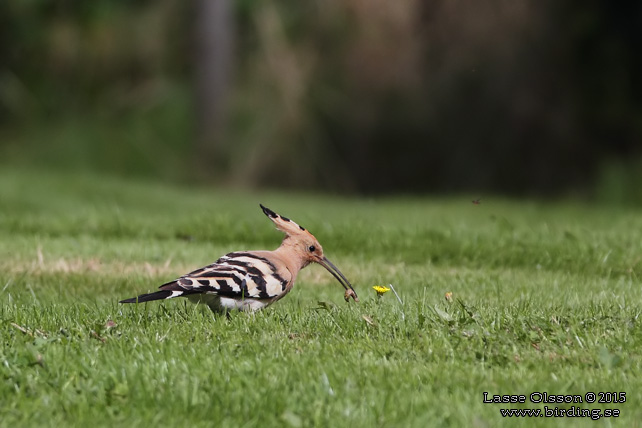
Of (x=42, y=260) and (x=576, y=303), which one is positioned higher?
(x=576, y=303)

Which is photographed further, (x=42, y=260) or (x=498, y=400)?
(x=42, y=260)

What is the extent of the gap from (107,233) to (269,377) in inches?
239

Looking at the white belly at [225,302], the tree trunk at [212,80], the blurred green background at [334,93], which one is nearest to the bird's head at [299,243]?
the white belly at [225,302]

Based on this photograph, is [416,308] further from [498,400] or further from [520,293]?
[498,400]

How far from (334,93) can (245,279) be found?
52.4ft

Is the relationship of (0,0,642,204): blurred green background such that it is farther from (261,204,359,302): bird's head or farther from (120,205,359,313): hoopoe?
(120,205,359,313): hoopoe

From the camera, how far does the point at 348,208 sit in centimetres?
1539

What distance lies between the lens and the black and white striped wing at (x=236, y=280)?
5031 mm

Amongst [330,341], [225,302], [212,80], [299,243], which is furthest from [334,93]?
[330,341]

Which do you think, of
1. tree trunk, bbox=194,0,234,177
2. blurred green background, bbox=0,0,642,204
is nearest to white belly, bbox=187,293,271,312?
blurred green background, bbox=0,0,642,204

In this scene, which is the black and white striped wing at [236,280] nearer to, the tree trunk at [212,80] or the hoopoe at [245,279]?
the hoopoe at [245,279]

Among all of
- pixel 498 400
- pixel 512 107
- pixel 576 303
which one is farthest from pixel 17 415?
pixel 512 107

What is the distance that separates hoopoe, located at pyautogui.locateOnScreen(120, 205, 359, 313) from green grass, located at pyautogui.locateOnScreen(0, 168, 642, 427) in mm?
122

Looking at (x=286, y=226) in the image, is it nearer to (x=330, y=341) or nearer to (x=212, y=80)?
(x=330, y=341)
